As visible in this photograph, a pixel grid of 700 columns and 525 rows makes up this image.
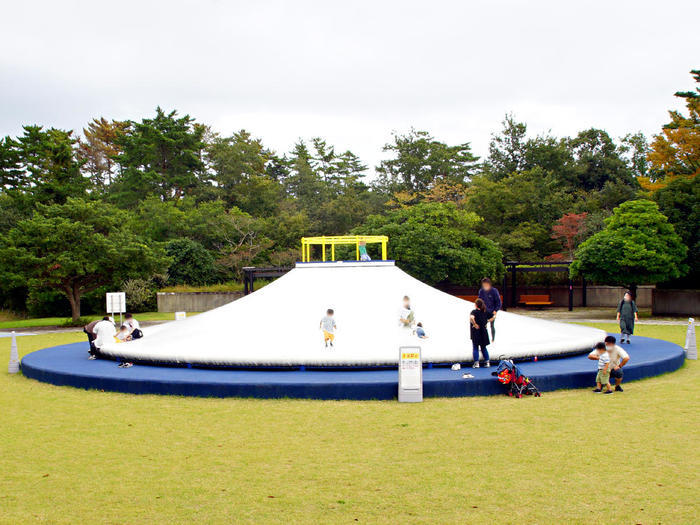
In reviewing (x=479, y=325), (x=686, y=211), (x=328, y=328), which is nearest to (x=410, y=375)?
(x=479, y=325)

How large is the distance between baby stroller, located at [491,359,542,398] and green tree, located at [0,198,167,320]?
20200mm

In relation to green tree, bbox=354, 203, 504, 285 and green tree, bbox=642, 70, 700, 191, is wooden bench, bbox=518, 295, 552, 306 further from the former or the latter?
green tree, bbox=642, 70, 700, 191

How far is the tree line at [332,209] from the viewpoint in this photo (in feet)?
85.9

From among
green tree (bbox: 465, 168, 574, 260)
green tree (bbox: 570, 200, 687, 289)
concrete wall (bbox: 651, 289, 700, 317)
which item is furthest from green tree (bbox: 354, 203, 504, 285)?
concrete wall (bbox: 651, 289, 700, 317)

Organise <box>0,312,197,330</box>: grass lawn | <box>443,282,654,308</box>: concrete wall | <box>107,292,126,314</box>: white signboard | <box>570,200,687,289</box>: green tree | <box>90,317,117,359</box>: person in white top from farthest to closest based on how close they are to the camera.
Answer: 1. <box>443,282,654,308</box>: concrete wall
2. <box>0,312,197,330</box>: grass lawn
3. <box>570,200,687,289</box>: green tree
4. <box>107,292,126,314</box>: white signboard
5. <box>90,317,117,359</box>: person in white top

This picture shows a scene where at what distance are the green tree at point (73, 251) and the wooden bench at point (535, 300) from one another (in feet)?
63.4

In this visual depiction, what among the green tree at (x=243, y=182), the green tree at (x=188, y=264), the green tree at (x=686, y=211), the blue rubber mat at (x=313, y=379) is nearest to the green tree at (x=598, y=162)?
the green tree at (x=686, y=211)

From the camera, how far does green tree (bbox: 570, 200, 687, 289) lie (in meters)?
25.5

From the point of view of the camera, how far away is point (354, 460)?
21.5ft

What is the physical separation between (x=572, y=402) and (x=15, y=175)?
43.1m

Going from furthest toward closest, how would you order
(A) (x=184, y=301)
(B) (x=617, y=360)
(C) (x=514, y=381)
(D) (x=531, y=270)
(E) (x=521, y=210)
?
(E) (x=521, y=210)
(A) (x=184, y=301)
(D) (x=531, y=270)
(B) (x=617, y=360)
(C) (x=514, y=381)

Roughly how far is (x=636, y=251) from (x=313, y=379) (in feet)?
65.5

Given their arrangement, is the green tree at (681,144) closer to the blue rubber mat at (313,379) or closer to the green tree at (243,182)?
the blue rubber mat at (313,379)

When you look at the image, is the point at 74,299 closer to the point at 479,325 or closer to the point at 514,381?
the point at 479,325
